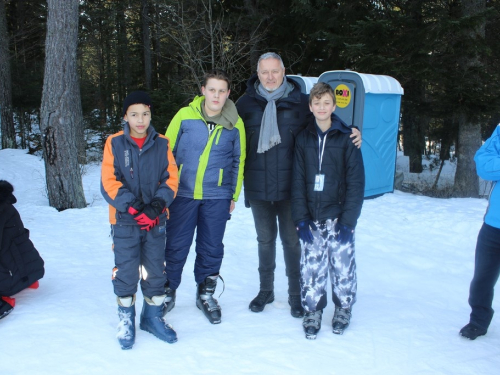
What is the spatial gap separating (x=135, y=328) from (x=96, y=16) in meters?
18.4

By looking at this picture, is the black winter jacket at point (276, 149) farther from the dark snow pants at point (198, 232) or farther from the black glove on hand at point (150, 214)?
the black glove on hand at point (150, 214)

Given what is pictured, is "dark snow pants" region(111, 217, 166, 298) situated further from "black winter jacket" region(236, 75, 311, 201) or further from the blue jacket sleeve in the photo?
the blue jacket sleeve

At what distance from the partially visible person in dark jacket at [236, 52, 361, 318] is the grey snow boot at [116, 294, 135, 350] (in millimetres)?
969

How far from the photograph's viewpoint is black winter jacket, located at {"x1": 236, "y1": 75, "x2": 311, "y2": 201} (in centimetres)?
324

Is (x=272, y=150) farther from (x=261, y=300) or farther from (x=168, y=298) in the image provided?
(x=168, y=298)

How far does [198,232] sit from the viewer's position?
11.1 feet

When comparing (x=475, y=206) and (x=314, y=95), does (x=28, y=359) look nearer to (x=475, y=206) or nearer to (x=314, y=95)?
(x=314, y=95)

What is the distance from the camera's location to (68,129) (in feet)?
22.0

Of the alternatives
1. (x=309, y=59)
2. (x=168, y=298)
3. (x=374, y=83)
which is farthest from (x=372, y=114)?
(x=309, y=59)

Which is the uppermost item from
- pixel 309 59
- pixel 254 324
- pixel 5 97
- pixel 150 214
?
pixel 309 59

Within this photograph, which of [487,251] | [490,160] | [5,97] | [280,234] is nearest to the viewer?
[490,160]

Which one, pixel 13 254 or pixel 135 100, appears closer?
pixel 135 100

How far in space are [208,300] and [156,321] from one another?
1.56 ft

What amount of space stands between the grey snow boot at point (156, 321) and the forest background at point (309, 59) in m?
4.36
